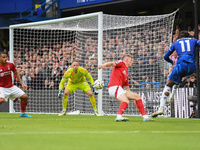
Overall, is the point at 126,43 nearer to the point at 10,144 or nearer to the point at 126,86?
the point at 126,86

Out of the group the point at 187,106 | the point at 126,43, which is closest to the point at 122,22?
the point at 126,43

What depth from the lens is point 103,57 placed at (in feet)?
50.3

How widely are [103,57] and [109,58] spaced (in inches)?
9.9

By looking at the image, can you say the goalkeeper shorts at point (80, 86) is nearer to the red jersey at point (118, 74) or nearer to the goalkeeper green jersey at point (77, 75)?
the goalkeeper green jersey at point (77, 75)

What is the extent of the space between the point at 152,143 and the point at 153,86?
9515 millimetres

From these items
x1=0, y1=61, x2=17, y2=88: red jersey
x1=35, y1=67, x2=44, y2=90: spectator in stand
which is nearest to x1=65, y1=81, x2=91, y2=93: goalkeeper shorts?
x1=0, y1=61, x2=17, y2=88: red jersey

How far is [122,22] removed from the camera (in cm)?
1473

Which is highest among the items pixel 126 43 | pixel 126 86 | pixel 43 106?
pixel 126 43

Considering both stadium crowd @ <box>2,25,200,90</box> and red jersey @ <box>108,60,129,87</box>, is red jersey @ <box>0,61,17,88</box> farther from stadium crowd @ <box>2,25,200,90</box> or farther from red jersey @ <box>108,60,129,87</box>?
stadium crowd @ <box>2,25,200,90</box>

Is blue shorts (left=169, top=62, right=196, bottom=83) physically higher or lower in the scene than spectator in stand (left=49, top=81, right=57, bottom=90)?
higher

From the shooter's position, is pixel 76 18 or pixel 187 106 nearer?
pixel 187 106

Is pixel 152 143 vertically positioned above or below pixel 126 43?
below

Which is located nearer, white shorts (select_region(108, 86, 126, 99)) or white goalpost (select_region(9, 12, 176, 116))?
white shorts (select_region(108, 86, 126, 99))

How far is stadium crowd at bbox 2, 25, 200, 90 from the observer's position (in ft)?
46.4
